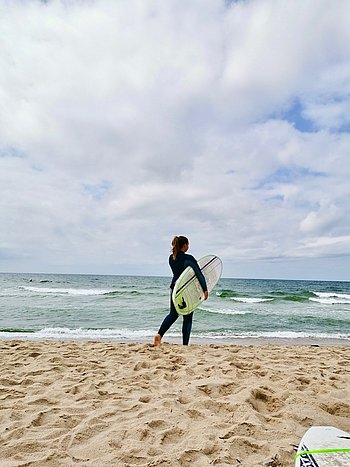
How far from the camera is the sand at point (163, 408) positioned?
2.32m

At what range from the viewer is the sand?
2.32 meters

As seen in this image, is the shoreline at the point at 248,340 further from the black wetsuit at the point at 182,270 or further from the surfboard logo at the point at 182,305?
the surfboard logo at the point at 182,305

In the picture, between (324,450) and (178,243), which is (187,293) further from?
(324,450)

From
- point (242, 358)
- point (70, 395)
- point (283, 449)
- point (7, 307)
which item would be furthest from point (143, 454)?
point (7, 307)

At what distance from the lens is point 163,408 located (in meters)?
3.02

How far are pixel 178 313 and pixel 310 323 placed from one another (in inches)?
357

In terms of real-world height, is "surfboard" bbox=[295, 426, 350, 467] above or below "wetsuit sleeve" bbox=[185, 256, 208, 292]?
below

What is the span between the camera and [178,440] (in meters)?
2.49

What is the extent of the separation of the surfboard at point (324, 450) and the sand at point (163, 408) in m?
0.15

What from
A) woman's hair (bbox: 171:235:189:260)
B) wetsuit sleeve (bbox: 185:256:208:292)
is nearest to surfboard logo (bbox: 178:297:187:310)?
wetsuit sleeve (bbox: 185:256:208:292)

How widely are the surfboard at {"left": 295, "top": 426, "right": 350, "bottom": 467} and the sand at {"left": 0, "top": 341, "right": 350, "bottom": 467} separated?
0.15m

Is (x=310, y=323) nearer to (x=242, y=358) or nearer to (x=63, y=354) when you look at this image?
(x=242, y=358)

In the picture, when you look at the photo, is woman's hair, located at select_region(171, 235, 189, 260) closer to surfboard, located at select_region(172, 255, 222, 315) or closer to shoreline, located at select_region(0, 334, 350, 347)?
surfboard, located at select_region(172, 255, 222, 315)

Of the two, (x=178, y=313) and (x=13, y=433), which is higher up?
(x=178, y=313)
